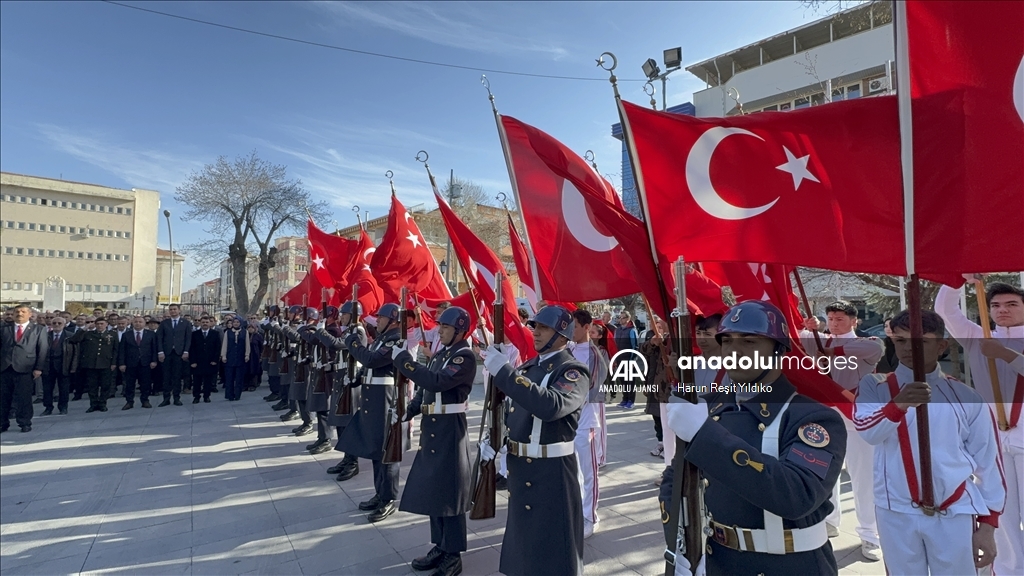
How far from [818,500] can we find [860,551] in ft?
12.5

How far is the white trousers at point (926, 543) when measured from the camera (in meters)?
2.64

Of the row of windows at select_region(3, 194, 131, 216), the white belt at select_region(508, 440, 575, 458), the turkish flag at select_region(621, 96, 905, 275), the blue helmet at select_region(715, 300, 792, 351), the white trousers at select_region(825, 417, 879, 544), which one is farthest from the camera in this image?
the row of windows at select_region(3, 194, 131, 216)

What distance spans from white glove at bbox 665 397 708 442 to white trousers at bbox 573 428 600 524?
3.34m

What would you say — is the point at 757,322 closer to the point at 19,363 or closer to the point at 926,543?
the point at 926,543

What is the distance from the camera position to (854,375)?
5137 mm

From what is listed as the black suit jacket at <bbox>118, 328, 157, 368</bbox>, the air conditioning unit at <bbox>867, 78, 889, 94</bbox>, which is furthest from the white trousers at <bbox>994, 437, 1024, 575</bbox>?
the black suit jacket at <bbox>118, 328, 157, 368</bbox>

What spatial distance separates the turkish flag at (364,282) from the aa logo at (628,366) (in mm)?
4842

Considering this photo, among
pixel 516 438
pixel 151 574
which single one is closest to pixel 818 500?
pixel 516 438

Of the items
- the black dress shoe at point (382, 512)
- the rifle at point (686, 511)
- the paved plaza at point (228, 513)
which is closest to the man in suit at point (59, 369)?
the paved plaza at point (228, 513)

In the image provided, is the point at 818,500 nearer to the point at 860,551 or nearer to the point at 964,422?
the point at 964,422

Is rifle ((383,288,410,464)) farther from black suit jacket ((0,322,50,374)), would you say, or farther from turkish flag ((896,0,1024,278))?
black suit jacket ((0,322,50,374))

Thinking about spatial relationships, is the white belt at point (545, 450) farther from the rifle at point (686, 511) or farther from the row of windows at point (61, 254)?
the row of windows at point (61, 254)

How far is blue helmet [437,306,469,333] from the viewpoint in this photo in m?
4.64

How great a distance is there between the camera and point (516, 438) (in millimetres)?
3635
